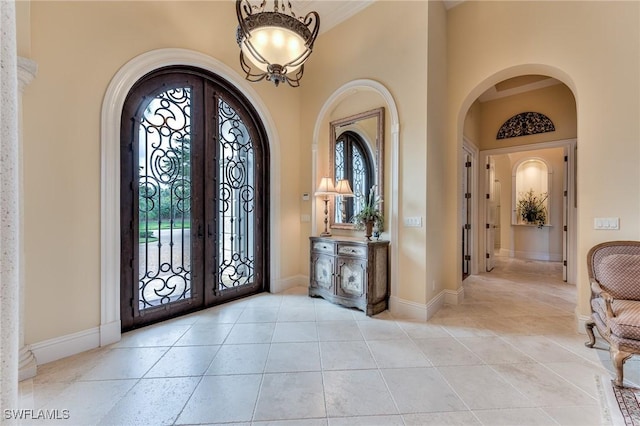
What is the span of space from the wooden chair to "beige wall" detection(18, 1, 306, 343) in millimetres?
4471

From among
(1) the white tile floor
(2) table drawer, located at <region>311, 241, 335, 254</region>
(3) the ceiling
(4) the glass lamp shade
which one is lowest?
(1) the white tile floor

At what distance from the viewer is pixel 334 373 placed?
2150 millimetres

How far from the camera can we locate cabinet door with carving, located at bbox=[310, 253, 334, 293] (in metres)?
3.73

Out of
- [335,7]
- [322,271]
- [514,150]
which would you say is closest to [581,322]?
[322,271]

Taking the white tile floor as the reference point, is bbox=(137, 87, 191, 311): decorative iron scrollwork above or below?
above

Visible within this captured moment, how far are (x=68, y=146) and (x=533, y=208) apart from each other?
940 cm

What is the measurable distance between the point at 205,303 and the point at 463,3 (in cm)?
538

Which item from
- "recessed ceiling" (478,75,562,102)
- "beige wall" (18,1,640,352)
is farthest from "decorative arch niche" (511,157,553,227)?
"beige wall" (18,1,640,352)

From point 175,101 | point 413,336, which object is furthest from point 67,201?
point 413,336

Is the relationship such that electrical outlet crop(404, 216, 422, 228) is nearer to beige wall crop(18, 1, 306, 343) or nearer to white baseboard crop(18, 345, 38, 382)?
beige wall crop(18, 1, 306, 343)

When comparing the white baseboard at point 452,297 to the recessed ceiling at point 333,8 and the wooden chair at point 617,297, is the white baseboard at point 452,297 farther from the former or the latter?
the recessed ceiling at point 333,8

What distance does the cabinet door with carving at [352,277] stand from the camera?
11.1 feet

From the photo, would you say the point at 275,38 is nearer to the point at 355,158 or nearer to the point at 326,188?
the point at 326,188

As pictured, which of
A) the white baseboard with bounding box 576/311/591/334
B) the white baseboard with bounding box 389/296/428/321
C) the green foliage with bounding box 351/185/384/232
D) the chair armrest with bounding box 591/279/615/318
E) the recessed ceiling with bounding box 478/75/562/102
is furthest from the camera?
the recessed ceiling with bounding box 478/75/562/102
